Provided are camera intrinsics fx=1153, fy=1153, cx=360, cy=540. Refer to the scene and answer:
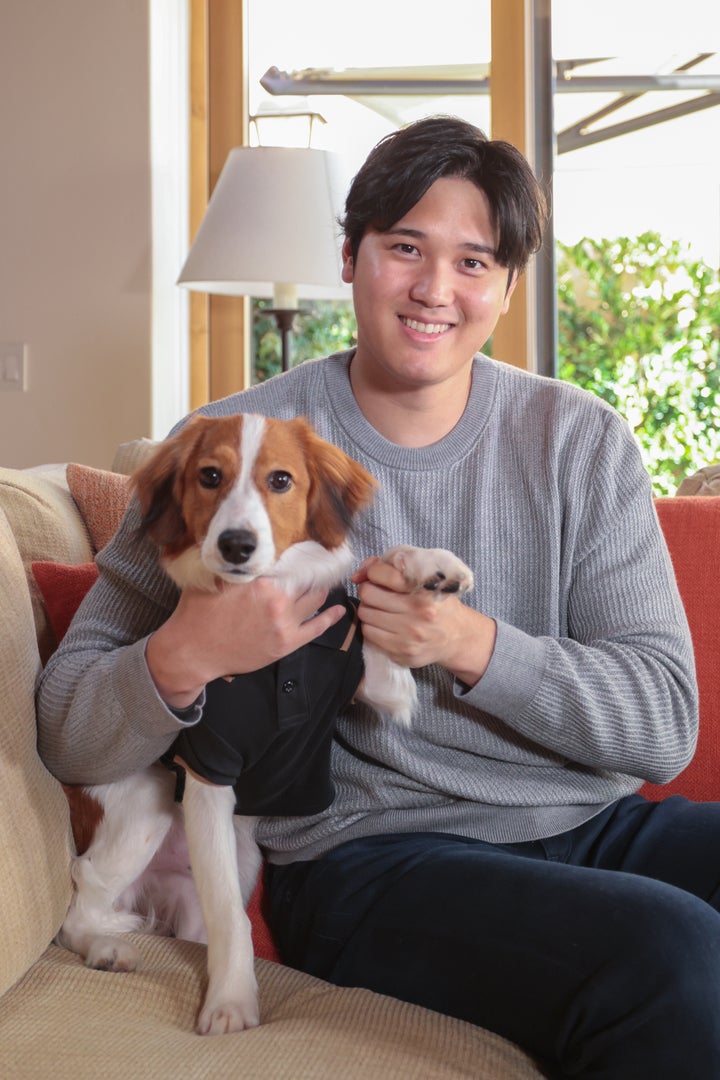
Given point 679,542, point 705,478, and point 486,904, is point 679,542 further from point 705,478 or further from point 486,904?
point 486,904

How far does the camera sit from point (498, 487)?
58.1 inches

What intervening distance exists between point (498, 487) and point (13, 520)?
0.77 metres

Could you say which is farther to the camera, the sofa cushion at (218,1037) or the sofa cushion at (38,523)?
the sofa cushion at (38,523)

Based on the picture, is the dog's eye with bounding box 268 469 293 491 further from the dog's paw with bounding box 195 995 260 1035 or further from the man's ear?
the dog's paw with bounding box 195 995 260 1035

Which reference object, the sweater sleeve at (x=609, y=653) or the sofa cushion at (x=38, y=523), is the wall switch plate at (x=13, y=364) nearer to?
the sofa cushion at (x=38, y=523)

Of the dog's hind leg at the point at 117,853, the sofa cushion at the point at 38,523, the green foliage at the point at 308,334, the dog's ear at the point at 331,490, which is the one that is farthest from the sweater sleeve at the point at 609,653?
the green foliage at the point at 308,334

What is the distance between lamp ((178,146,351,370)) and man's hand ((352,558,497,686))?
170 centimetres

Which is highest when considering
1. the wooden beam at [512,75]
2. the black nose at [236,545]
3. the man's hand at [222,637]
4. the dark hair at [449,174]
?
the wooden beam at [512,75]

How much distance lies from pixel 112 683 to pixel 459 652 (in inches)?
15.5

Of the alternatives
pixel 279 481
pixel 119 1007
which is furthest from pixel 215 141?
pixel 119 1007

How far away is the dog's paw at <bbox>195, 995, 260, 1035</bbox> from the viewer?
123 centimetres

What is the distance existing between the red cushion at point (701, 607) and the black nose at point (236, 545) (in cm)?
84

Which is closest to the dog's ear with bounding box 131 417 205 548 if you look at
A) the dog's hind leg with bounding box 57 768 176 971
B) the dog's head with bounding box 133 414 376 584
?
the dog's head with bounding box 133 414 376 584

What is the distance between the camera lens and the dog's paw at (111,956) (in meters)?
1.37
